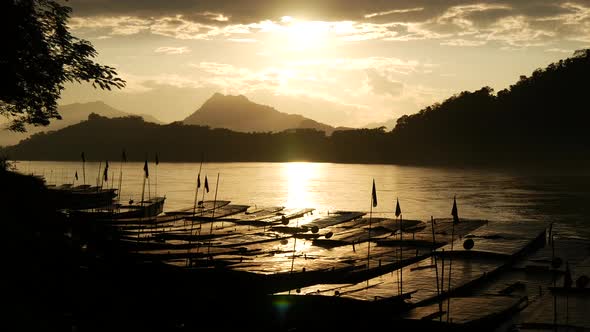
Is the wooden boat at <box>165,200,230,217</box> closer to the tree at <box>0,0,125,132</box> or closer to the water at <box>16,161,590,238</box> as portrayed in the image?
the water at <box>16,161,590,238</box>

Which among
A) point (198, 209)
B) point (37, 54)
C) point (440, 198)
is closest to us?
point (37, 54)

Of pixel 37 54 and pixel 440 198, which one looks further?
pixel 440 198

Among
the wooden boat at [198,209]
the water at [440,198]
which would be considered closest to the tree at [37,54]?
the wooden boat at [198,209]

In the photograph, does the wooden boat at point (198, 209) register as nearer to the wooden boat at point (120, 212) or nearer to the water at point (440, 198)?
the wooden boat at point (120, 212)

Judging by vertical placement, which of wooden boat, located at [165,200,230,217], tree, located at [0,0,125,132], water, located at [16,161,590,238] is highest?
tree, located at [0,0,125,132]

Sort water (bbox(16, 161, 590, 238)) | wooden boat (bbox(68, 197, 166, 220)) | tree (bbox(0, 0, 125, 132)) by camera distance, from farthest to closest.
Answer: water (bbox(16, 161, 590, 238)) → wooden boat (bbox(68, 197, 166, 220)) → tree (bbox(0, 0, 125, 132))

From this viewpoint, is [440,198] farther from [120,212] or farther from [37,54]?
[37,54]

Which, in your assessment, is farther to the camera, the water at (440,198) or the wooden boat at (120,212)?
the water at (440,198)

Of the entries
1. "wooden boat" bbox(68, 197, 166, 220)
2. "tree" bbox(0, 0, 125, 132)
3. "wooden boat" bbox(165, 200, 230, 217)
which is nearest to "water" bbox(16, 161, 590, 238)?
"wooden boat" bbox(165, 200, 230, 217)

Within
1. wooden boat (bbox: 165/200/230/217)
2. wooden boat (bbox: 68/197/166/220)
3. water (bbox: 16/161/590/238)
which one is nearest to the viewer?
wooden boat (bbox: 68/197/166/220)

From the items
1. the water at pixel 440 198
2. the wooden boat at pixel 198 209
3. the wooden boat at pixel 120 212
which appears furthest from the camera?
the water at pixel 440 198

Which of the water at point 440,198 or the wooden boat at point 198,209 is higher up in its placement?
the wooden boat at point 198,209

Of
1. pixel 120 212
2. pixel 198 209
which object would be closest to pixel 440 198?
pixel 198 209

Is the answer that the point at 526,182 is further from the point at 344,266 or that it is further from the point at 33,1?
the point at 33,1
